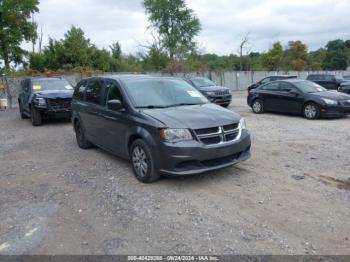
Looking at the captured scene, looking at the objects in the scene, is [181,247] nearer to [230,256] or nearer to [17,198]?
[230,256]

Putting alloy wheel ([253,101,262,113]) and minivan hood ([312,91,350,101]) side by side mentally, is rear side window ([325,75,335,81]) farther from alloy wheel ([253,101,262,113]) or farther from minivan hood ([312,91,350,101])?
minivan hood ([312,91,350,101])

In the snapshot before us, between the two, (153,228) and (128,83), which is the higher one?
(128,83)

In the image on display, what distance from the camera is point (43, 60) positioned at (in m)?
32.2

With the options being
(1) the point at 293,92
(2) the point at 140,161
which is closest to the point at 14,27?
(1) the point at 293,92

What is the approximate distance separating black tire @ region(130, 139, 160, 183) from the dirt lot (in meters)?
0.15

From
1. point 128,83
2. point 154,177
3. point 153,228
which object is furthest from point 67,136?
point 153,228

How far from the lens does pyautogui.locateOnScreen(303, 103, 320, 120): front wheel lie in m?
10.7

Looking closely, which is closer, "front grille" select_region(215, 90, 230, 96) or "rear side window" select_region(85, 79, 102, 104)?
"rear side window" select_region(85, 79, 102, 104)

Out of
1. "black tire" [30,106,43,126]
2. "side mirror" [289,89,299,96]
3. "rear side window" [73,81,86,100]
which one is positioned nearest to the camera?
"rear side window" [73,81,86,100]

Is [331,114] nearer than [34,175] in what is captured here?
No

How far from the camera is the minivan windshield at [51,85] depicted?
11.8 metres

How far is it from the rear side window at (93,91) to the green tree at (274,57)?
50397 millimetres

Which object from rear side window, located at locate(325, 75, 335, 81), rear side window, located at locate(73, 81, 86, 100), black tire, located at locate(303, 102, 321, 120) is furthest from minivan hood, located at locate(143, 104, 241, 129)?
rear side window, located at locate(325, 75, 335, 81)

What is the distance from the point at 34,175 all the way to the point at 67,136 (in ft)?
11.7
